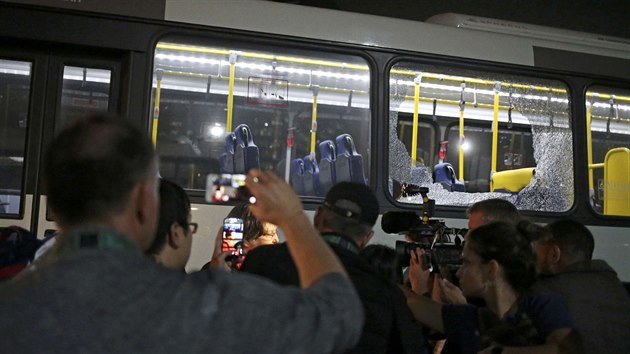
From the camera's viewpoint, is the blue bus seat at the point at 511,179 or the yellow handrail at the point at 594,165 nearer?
the blue bus seat at the point at 511,179

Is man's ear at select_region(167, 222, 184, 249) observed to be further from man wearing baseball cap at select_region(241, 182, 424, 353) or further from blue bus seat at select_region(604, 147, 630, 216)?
blue bus seat at select_region(604, 147, 630, 216)

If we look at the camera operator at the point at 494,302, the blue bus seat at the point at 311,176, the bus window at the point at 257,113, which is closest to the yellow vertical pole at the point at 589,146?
the bus window at the point at 257,113

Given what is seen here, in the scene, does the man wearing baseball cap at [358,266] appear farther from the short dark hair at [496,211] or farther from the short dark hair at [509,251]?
the short dark hair at [496,211]

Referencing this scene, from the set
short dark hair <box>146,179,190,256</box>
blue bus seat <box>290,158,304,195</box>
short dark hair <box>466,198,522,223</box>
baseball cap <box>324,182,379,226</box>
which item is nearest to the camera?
short dark hair <box>146,179,190,256</box>

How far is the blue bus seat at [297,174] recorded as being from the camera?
182 inches

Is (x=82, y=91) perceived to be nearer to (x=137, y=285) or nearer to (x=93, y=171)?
(x=93, y=171)

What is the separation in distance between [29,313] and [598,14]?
907cm

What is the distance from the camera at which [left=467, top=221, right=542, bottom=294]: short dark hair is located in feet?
8.87

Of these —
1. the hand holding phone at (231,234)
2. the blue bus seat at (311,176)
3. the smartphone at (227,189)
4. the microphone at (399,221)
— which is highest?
the blue bus seat at (311,176)

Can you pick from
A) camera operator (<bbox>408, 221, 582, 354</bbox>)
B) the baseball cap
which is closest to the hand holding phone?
camera operator (<bbox>408, 221, 582, 354</bbox>)

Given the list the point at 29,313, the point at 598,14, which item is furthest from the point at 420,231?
the point at 598,14

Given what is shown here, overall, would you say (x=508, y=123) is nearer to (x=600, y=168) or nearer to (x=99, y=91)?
(x=600, y=168)

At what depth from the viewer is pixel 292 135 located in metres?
4.62

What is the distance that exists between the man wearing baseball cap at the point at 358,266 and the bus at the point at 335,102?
2163mm
